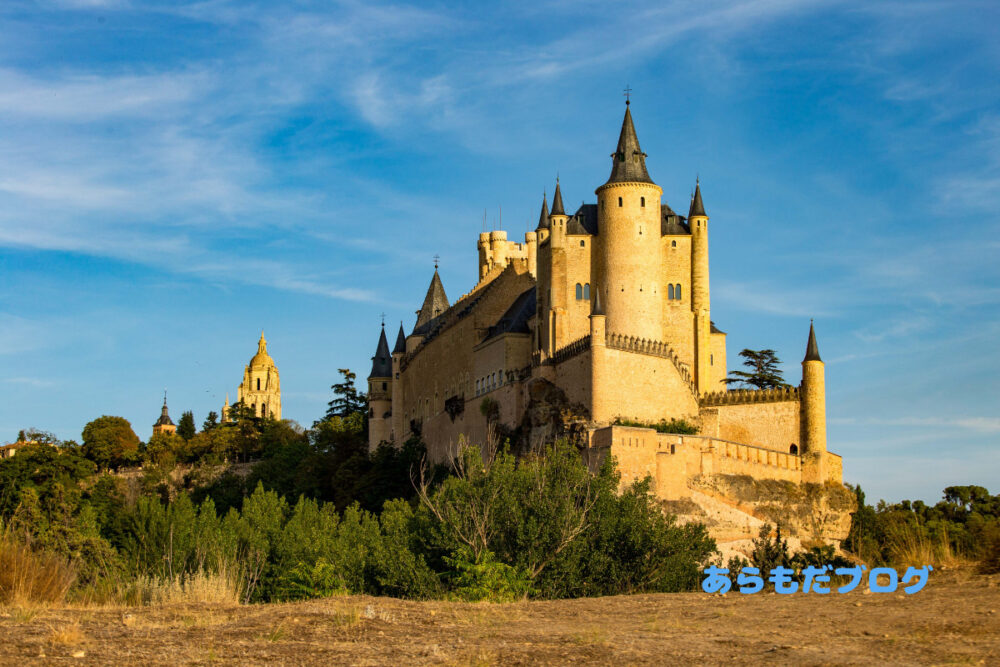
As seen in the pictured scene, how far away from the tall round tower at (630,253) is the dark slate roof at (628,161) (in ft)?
0.19

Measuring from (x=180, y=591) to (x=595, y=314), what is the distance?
112ft

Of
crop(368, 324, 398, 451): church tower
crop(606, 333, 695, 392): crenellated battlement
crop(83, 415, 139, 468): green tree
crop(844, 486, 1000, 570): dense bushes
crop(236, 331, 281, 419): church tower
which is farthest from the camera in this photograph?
crop(236, 331, 281, 419): church tower

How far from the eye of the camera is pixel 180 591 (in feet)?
57.6

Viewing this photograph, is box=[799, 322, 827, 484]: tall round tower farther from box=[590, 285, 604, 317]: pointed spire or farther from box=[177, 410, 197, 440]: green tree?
box=[177, 410, 197, 440]: green tree

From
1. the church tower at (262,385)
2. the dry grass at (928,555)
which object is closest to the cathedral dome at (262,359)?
the church tower at (262,385)

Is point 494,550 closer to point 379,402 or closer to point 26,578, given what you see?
point 26,578

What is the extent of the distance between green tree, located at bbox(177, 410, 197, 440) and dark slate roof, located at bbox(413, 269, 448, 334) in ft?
101

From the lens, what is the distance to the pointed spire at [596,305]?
50.3 meters

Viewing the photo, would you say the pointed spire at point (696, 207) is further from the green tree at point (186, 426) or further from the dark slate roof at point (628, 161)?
the green tree at point (186, 426)

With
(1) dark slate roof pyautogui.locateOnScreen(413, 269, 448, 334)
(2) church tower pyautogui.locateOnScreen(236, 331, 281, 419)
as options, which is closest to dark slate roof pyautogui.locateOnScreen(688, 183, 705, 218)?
(1) dark slate roof pyautogui.locateOnScreen(413, 269, 448, 334)

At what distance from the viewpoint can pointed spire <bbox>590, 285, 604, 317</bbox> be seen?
5034 cm

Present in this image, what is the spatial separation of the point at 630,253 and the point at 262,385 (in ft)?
314

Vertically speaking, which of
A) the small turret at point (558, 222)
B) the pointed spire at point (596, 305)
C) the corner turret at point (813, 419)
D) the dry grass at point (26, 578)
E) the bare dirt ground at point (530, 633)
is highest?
the small turret at point (558, 222)

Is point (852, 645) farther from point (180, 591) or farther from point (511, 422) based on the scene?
point (511, 422)
